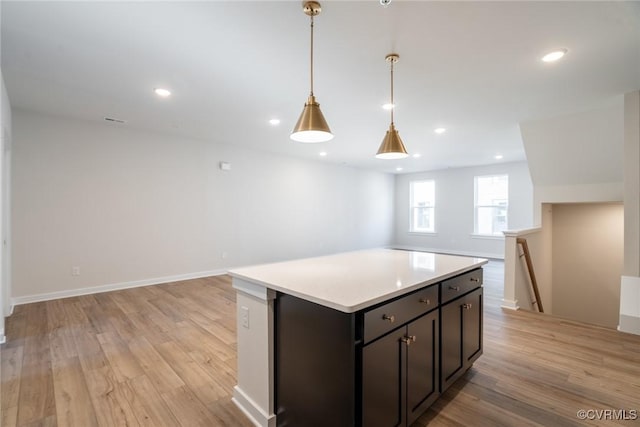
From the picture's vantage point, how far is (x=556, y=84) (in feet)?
9.75

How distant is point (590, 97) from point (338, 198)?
18.0 feet

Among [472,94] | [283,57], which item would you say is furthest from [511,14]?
[283,57]

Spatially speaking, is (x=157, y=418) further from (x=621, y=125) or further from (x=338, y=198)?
(x=338, y=198)

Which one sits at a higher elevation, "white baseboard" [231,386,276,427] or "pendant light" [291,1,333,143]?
"pendant light" [291,1,333,143]

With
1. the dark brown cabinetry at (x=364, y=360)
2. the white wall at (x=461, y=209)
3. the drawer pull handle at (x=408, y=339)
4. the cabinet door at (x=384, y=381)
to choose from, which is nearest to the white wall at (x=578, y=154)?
the white wall at (x=461, y=209)

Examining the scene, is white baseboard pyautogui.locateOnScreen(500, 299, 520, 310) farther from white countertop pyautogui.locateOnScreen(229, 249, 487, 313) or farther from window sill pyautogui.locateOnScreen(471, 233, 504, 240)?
window sill pyautogui.locateOnScreen(471, 233, 504, 240)

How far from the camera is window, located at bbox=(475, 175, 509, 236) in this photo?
301 inches

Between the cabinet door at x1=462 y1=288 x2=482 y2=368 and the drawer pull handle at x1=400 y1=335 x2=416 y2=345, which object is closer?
the drawer pull handle at x1=400 y1=335 x2=416 y2=345

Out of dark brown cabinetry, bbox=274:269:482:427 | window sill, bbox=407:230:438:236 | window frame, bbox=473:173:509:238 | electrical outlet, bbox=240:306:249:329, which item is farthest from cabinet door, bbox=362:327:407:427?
window sill, bbox=407:230:438:236

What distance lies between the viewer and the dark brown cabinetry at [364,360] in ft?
4.21

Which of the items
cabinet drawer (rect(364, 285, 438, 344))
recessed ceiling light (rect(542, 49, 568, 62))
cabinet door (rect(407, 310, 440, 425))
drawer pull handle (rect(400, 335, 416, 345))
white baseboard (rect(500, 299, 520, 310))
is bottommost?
white baseboard (rect(500, 299, 520, 310))

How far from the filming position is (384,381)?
141 centimetres

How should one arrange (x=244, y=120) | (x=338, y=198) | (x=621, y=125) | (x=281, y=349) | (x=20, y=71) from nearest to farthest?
1. (x=281, y=349)
2. (x=20, y=71)
3. (x=621, y=125)
4. (x=244, y=120)
5. (x=338, y=198)

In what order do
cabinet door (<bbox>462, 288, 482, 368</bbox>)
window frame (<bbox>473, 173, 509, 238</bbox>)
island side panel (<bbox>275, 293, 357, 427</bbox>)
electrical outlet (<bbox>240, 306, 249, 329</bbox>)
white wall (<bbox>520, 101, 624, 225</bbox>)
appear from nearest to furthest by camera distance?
1. island side panel (<bbox>275, 293, 357, 427</bbox>)
2. electrical outlet (<bbox>240, 306, 249, 329</bbox>)
3. cabinet door (<bbox>462, 288, 482, 368</bbox>)
4. white wall (<bbox>520, 101, 624, 225</bbox>)
5. window frame (<bbox>473, 173, 509, 238</bbox>)
